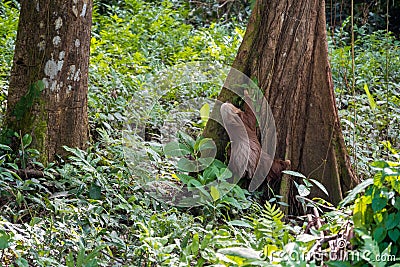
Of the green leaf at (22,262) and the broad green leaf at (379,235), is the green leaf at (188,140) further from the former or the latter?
the broad green leaf at (379,235)

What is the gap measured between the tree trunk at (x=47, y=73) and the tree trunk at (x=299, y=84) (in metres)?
1.06

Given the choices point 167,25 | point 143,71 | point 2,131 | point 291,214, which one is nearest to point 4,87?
point 2,131

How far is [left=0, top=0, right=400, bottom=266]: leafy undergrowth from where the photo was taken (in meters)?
2.36

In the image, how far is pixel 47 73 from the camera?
4352mm

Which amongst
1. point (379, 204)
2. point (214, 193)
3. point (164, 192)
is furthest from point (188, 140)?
point (379, 204)

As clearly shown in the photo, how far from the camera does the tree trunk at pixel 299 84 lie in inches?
183

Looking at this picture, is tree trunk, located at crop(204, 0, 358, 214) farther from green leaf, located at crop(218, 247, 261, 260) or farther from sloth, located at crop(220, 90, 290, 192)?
green leaf, located at crop(218, 247, 261, 260)

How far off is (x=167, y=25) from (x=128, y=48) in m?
1.29

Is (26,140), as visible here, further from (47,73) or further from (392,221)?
(392,221)

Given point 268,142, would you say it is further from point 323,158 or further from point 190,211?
point 190,211
